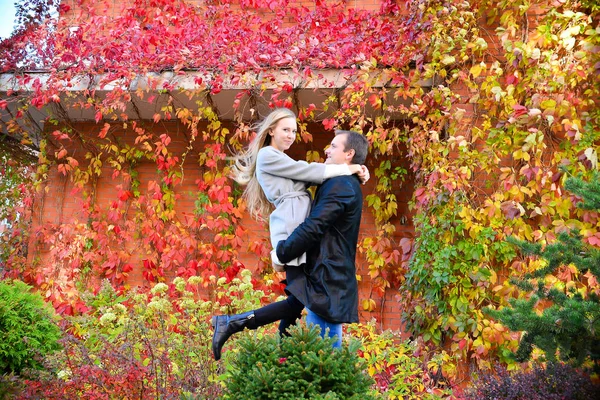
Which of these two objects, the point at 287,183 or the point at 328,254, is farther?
the point at 287,183

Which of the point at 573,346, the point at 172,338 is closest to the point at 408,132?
the point at 172,338

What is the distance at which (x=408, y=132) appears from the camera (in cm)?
675

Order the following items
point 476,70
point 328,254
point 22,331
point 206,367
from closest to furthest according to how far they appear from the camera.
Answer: point 328,254 < point 22,331 < point 206,367 < point 476,70

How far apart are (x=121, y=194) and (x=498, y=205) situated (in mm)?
4396

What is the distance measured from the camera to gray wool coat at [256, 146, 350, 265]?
3.86m

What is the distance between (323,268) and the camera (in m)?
3.72

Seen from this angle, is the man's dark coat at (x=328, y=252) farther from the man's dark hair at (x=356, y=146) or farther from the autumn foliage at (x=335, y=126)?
the autumn foliage at (x=335, y=126)

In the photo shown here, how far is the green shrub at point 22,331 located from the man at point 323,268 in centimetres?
126

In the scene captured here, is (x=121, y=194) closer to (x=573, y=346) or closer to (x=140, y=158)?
(x=140, y=158)

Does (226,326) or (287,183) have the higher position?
(287,183)

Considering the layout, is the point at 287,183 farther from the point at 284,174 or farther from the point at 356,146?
the point at 356,146

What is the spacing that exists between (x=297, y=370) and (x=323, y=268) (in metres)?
1.14

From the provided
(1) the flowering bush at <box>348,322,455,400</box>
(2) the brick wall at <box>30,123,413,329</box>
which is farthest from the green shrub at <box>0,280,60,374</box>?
(2) the brick wall at <box>30,123,413,329</box>

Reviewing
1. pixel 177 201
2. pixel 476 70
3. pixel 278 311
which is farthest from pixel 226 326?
pixel 177 201
